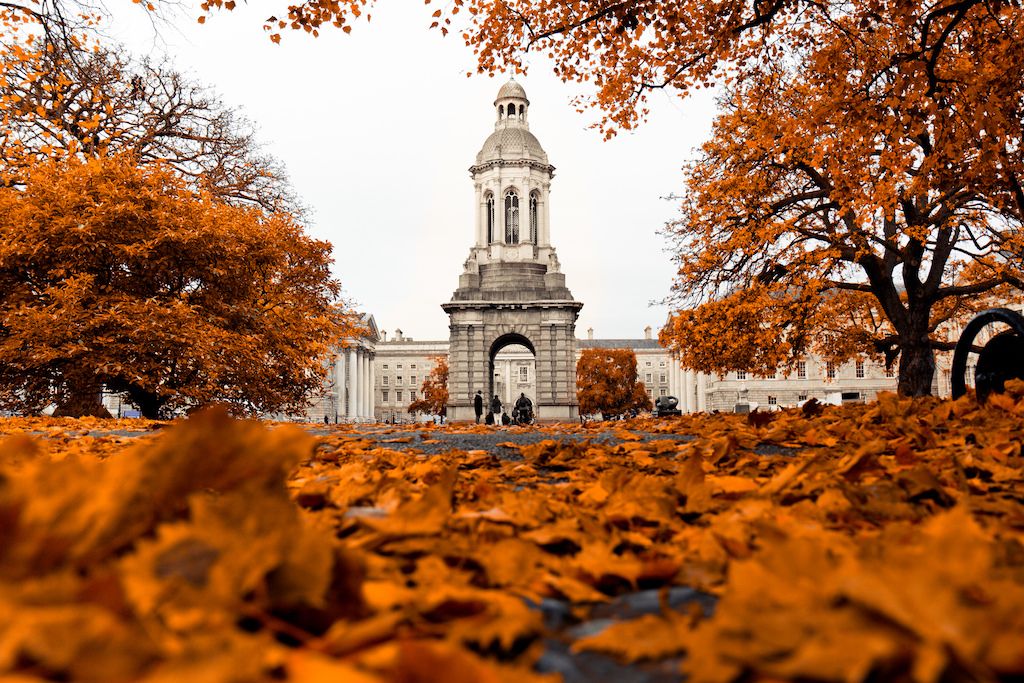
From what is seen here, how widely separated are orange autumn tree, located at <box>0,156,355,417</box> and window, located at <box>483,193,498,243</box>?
2901cm

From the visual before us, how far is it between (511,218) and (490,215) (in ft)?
4.87

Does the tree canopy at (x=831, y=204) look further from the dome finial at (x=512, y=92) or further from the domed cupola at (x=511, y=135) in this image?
the dome finial at (x=512, y=92)

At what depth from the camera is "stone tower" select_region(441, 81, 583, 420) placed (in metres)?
40.4

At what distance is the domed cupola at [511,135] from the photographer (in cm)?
4856

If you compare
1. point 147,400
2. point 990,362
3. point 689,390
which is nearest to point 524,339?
point 147,400

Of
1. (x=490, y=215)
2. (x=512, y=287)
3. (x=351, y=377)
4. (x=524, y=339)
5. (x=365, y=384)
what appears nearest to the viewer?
(x=524, y=339)

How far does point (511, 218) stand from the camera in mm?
48156

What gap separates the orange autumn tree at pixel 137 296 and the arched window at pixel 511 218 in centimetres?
2931

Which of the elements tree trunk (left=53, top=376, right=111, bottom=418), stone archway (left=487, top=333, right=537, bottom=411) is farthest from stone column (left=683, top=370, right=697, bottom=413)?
tree trunk (left=53, top=376, right=111, bottom=418)

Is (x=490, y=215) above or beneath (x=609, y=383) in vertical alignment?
above

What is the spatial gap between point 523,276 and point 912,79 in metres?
36.2

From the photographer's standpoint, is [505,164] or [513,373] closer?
[505,164]

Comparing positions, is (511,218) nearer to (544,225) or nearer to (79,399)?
(544,225)

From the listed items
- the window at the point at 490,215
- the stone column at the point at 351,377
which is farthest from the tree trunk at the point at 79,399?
the stone column at the point at 351,377
